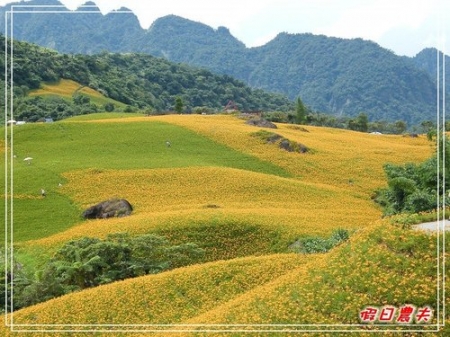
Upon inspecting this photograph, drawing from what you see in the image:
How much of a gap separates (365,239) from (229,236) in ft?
46.8

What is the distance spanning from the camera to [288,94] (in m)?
184

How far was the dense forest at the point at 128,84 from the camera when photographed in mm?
99625

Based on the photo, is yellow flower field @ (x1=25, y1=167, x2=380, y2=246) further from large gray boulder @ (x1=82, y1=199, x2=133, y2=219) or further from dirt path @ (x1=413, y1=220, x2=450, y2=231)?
dirt path @ (x1=413, y1=220, x2=450, y2=231)

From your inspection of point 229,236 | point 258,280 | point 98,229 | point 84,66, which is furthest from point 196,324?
point 84,66

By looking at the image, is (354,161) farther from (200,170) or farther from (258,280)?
(258,280)

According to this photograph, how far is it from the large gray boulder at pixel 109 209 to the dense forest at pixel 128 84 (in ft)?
166

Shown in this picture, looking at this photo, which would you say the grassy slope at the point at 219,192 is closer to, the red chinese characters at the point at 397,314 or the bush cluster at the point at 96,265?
the red chinese characters at the point at 397,314

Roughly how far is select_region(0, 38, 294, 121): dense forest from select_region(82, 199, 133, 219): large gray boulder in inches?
1991

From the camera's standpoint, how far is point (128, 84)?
143250mm

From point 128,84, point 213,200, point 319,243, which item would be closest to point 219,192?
point 213,200

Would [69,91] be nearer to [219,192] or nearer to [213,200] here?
[219,192]

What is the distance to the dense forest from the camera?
9962 cm

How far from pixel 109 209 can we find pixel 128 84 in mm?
109222

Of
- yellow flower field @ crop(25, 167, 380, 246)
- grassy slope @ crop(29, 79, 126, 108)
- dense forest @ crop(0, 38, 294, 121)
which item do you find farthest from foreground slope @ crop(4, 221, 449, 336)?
grassy slope @ crop(29, 79, 126, 108)
